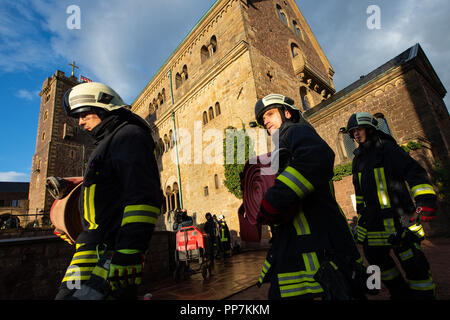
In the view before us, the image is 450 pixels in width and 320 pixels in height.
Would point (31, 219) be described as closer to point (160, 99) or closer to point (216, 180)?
point (160, 99)

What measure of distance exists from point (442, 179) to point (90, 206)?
12.4 metres

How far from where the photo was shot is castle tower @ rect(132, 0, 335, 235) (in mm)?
13383

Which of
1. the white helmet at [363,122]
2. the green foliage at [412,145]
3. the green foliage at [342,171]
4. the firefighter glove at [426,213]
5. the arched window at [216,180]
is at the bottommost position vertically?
the firefighter glove at [426,213]

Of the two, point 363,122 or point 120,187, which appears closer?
point 120,187

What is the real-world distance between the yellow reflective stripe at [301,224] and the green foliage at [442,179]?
36.6 ft

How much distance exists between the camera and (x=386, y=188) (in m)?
2.69

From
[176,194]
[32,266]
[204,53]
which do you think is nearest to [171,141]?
[176,194]

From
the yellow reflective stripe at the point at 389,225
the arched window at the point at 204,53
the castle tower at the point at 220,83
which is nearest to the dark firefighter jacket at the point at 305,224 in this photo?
the yellow reflective stripe at the point at 389,225

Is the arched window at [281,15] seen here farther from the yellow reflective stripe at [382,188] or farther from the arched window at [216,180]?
the yellow reflective stripe at [382,188]

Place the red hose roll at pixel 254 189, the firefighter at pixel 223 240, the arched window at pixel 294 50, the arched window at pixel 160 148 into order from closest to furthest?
the red hose roll at pixel 254 189 < the firefighter at pixel 223 240 < the arched window at pixel 294 50 < the arched window at pixel 160 148

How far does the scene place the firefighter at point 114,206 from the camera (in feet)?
4.09

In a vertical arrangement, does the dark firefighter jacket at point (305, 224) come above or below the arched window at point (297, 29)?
below

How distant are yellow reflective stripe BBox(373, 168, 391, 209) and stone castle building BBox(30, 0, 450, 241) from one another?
30.8 feet

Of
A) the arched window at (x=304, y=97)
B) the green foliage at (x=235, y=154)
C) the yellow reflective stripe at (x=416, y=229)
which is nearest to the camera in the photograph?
the yellow reflective stripe at (x=416, y=229)
